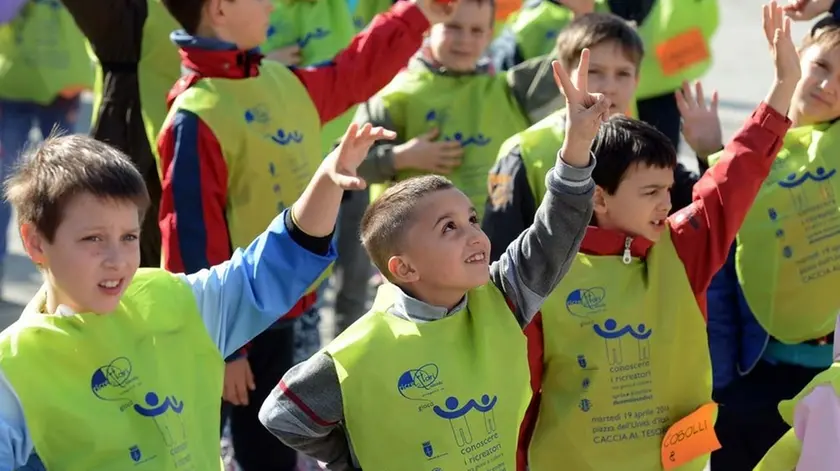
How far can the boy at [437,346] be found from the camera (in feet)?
9.06

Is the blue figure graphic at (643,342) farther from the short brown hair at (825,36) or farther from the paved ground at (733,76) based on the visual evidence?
the paved ground at (733,76)

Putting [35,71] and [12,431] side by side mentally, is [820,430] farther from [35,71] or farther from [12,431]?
[35,71]

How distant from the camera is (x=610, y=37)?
4027mm

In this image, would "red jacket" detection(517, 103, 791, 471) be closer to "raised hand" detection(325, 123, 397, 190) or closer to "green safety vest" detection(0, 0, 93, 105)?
"raised hand" detection(325, 123, 397, 190)

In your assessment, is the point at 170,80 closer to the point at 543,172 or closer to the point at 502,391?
the point at 543,172

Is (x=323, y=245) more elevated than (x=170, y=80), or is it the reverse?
(x=170, y=80)

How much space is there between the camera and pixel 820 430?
9.29 feet

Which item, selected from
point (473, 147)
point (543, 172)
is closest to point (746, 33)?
point (473, 147)

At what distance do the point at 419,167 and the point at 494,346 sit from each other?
174 cm

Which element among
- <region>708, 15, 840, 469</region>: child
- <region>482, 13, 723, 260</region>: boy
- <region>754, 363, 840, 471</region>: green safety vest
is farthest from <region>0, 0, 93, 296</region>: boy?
<region>754, 363, 840, 471</region>: green safety vest

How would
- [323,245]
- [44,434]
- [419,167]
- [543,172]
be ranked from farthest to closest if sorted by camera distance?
[419,167], [543,172], [323,245], [44,434]

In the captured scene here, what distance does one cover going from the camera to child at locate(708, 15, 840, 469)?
373 centimetres

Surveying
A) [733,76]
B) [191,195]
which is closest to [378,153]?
[191,195]

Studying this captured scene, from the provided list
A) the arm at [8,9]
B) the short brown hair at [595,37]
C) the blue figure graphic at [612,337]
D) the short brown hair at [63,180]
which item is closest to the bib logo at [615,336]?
the blue figure graphic at [612,337]
